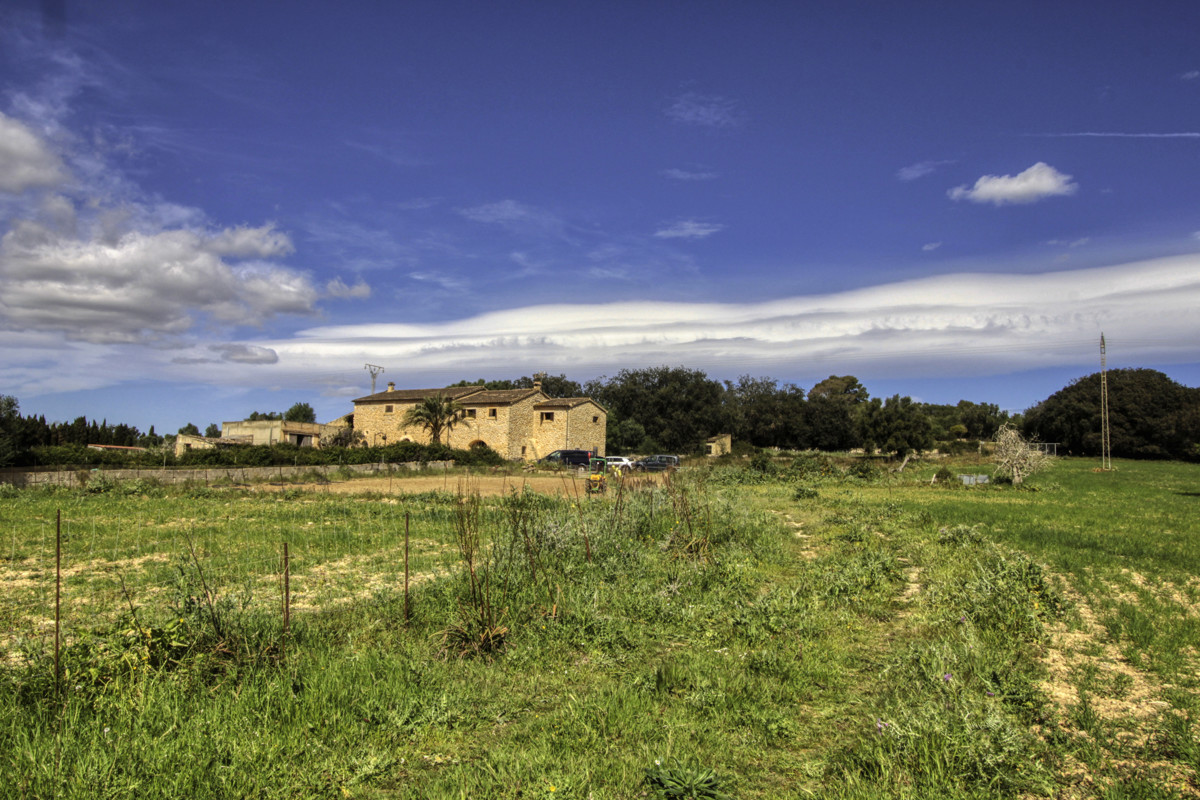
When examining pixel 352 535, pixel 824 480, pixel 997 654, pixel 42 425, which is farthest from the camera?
pixel 42 425

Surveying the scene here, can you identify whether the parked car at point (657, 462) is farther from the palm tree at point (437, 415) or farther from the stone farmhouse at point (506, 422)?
the palm tree at point (437, 415)

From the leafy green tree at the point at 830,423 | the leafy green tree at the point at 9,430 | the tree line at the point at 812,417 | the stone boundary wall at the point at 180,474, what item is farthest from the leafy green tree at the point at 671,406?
the leafy green tree at the point at 9,430

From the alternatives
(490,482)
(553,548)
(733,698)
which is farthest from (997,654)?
(490,482)

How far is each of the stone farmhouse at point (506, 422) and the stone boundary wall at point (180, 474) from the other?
13.1 meters

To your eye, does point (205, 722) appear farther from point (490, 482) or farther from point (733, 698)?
point (490, 482)

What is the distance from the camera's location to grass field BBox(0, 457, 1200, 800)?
409 centimetres

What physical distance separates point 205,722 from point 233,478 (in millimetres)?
25809

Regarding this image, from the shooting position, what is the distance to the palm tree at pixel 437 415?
4803cm

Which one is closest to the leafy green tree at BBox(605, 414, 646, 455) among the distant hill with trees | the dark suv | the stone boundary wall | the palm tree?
the palm tree

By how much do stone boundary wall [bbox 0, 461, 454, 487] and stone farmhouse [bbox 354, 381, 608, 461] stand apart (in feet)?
43.1

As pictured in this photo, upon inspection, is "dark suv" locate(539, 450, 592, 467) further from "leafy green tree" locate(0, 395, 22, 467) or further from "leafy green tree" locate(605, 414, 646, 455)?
"leafy green tree" locate(0, 395, 22, 467)

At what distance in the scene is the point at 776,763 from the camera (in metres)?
4.44

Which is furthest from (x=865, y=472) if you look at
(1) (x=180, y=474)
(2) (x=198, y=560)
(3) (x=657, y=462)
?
(1) (x=180, y=474)

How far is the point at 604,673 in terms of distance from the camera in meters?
6.03
